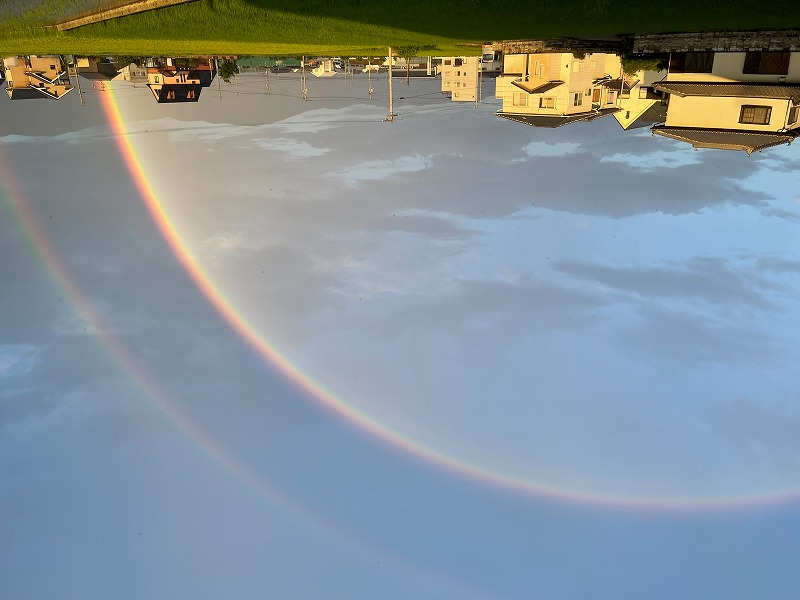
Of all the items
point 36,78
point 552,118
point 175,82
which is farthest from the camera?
point 175,82

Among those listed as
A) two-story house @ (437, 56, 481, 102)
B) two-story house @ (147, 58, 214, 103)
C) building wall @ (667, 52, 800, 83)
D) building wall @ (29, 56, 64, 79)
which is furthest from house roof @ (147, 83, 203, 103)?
building wall @ (667, 52, 800, 83)

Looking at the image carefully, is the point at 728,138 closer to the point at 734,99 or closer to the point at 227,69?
the point at 734,99

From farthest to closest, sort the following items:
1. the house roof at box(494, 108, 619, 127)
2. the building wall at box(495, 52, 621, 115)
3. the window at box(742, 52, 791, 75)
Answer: the building wall at box(495, 52, 621, 115), the house roof at box(494, 108, 619, 127), the window at box(742, 52, 791, 75)

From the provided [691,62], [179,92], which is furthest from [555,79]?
[179,92]

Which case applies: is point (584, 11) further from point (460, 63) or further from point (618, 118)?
point (460, 63)

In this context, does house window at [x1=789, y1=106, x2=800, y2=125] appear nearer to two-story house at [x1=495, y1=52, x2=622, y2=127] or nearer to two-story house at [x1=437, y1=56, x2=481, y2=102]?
two-story house at [x1=495, y1=52, x2=622, y2=127]
